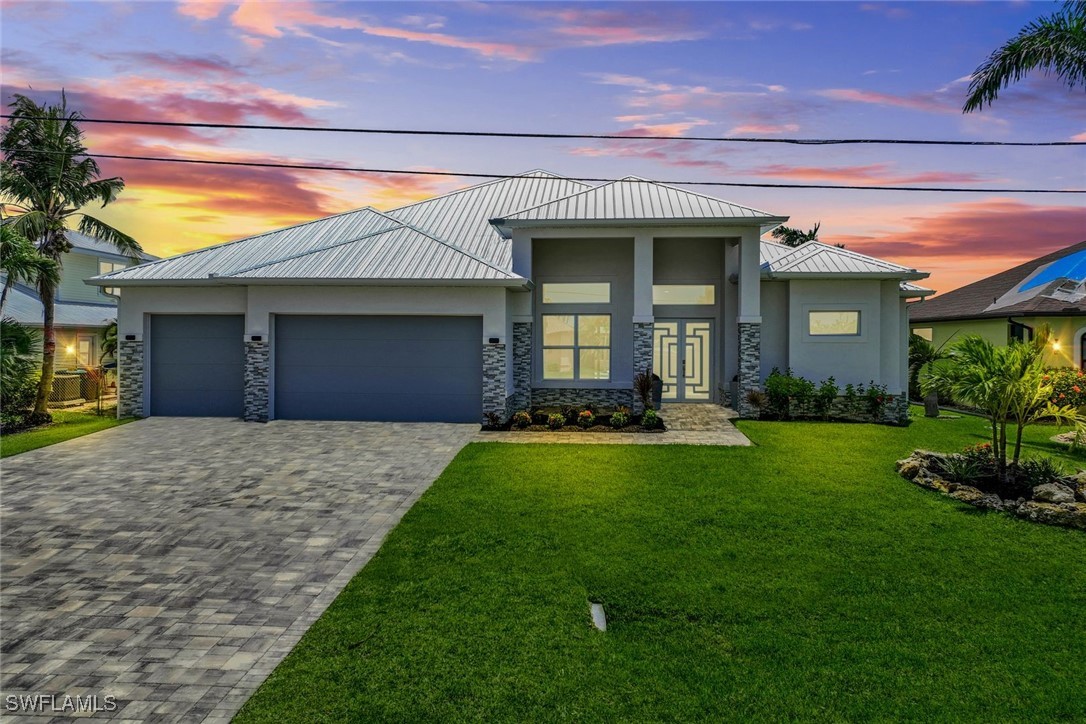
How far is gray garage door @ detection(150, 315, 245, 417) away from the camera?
16891 mm

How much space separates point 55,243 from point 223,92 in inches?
329

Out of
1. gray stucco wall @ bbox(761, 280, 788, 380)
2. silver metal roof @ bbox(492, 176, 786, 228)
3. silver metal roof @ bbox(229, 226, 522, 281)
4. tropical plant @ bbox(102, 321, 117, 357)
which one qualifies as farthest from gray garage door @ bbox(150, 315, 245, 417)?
gray stucco wall @ bbox(761, 280, 788, 380)

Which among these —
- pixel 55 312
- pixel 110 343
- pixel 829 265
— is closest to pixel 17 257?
pixel 110 343

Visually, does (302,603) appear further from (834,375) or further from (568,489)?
(834,375)

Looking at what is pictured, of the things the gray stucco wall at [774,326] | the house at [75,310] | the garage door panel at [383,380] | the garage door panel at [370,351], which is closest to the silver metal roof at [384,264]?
the garage door panel at [370,351]

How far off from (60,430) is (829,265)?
2064 centimetres

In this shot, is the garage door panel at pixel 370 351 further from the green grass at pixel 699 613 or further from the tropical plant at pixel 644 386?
the green grass at pixel 699 613

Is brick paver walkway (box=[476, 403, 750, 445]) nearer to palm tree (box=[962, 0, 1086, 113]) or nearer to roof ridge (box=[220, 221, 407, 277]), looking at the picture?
roof ridge (box=[220, 221, 407, 277])

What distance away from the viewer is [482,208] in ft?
71.2

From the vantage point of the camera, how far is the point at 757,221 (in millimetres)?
16312

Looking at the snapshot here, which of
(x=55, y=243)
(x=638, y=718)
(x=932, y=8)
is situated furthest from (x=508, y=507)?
(x=55, y=243)

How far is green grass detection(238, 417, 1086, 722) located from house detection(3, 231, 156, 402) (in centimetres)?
1928

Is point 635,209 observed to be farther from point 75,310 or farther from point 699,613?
point 75,310

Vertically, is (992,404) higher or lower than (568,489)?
higher
